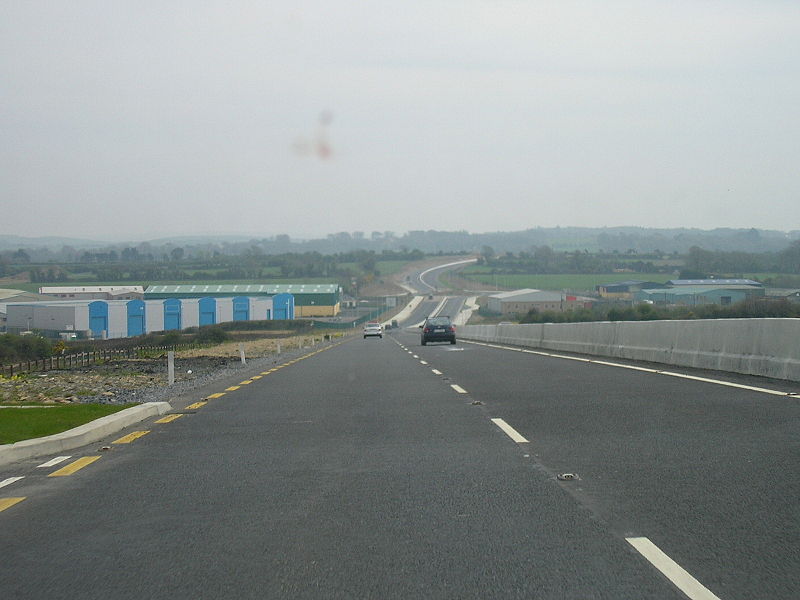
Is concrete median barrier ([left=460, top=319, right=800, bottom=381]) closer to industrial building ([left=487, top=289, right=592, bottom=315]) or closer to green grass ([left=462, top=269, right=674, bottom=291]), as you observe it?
green grass ([left=462, top=269, right=674, bottom=291])

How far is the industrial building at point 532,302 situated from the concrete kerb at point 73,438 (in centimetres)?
4572

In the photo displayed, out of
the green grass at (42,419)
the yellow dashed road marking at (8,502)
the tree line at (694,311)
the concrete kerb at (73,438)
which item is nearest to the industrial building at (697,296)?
the tree line at (694,311)

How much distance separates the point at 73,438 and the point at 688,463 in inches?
268

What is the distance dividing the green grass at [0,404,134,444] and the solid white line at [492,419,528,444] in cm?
536

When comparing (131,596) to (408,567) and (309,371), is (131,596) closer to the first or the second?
(408,567)

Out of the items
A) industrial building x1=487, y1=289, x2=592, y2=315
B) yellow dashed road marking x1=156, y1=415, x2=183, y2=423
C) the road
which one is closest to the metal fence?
yellow dashed road marking x1=156, y1=415, x2=183, y2=423

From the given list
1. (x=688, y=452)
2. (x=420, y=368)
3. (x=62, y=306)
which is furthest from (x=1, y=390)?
(x=62, y=306)

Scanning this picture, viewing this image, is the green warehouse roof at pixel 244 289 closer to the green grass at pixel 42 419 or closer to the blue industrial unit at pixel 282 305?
the blue industrial unit at pixel 282 305

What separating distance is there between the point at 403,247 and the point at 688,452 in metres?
145

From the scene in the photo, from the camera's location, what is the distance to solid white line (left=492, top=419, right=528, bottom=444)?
34.0 ft

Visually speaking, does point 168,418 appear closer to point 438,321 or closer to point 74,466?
point 74,466

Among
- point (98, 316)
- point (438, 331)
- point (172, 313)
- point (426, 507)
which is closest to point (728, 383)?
point (426, 507)

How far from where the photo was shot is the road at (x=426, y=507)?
5.36 meters

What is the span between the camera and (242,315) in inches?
2783
